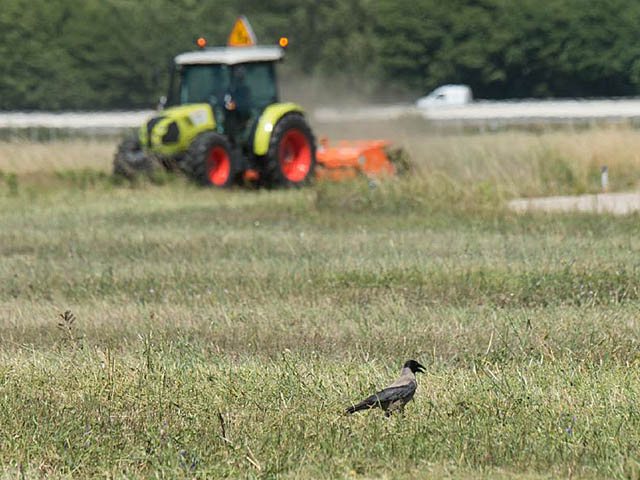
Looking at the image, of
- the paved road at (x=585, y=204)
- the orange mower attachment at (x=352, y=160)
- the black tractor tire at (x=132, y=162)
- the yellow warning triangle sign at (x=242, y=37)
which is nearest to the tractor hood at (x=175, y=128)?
the black tractor tire at (x=132, y=162)

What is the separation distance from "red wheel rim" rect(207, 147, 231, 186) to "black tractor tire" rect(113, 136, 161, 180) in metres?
1.00

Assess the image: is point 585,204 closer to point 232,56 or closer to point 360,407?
point 232,56

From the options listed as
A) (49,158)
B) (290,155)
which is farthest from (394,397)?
(49,158)

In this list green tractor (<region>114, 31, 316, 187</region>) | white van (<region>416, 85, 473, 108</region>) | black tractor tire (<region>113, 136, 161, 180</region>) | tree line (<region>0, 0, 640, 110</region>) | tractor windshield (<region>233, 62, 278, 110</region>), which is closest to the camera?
green tractor (<region>114, 31, 316, 187</region>)

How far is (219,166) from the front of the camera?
71.6ft

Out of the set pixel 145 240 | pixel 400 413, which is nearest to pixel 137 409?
pixel 400 413

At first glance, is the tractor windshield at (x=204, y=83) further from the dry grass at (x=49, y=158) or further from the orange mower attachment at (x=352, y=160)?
the dry grass at (x=49, y=158)

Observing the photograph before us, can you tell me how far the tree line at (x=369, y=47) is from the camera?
73.7 metres

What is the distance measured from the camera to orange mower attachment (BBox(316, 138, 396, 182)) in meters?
22.1

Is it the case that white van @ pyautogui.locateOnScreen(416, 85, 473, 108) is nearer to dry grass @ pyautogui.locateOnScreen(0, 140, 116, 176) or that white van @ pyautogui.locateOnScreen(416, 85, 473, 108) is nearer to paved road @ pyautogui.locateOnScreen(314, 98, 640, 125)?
paved road @ pyautogui.locateOnScreen(314, 98, 640, 125)

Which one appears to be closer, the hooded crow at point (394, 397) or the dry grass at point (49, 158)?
the hooded crow at point (394, 397)

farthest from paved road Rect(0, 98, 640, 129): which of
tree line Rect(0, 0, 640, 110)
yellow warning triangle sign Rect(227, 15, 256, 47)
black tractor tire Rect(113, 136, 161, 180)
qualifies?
black tractor tire Rect(113, 136, 161, 180)

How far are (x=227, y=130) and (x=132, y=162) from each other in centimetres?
176

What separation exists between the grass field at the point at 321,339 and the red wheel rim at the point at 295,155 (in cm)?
423
